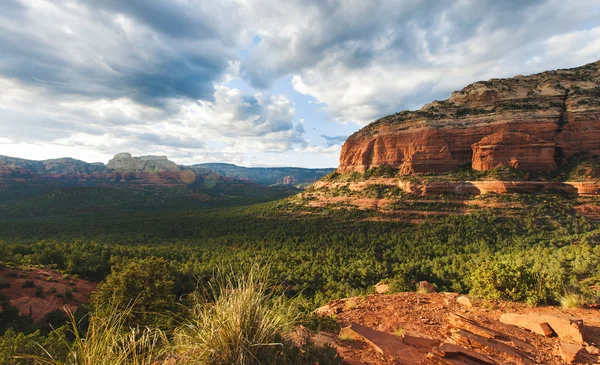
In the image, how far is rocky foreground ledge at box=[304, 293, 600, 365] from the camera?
4.89 metres

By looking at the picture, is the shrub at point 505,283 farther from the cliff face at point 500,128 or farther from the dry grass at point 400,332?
the cliff face at point 500,128

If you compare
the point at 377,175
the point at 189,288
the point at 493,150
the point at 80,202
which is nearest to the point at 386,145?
the point at 377,175

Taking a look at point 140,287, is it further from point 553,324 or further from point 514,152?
point 514,152

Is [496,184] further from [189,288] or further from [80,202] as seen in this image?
[80,202]

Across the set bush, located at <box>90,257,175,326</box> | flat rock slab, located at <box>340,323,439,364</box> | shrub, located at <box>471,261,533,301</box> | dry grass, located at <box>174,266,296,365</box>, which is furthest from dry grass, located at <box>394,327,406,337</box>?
bush, located at <box>90,257,175,326</box>

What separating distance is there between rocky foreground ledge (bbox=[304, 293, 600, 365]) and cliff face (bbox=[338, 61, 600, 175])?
5101 centimetres

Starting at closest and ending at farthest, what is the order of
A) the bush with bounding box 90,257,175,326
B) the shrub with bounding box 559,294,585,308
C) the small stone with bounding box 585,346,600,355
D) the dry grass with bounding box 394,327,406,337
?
the small stone with bounding box 585,346,600,355 < the dry grass with bounding box 394,327,406,337 < the shrub with bounding box 559,294,585,308 < the bush with bounding box 90,257,175,326

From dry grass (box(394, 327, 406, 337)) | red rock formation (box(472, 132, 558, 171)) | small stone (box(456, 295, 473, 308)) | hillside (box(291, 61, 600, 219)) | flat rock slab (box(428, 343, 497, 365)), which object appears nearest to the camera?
flat rock slab (box(428, 343, 497, 365))

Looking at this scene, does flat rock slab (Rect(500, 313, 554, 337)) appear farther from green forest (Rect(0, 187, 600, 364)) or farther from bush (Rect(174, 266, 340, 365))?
bush (Rect(174, 266, 340, 365))

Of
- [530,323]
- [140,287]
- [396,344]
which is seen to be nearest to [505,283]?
[530,323]

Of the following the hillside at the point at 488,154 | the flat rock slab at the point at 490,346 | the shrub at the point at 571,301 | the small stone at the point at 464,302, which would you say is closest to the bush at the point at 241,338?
the flat rock slab at the point at 490,346

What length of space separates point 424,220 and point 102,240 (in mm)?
54396

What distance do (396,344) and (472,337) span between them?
5.52 feet

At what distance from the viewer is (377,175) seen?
5916 cm
